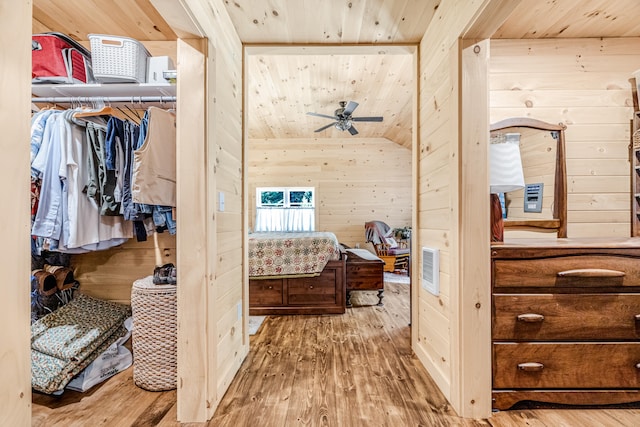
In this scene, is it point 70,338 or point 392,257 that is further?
point 392,257

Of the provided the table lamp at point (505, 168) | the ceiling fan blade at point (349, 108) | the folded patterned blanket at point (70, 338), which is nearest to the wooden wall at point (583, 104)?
the table lamp at point (505, 168)

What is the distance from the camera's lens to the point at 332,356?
2.31m

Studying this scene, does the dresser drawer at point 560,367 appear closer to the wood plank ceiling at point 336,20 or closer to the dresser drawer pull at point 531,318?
the dresser drawer pull at point 531,318

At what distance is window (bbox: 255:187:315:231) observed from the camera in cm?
678

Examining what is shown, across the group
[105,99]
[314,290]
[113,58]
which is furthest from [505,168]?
[105,99]

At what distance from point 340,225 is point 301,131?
215cm

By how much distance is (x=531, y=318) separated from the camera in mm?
1608

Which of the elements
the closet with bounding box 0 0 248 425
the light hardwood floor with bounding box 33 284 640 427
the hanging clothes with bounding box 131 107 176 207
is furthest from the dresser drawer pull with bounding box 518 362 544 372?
the hanging clothes with bounding box 131 107 176 207

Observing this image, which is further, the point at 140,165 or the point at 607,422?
the point at 140,165

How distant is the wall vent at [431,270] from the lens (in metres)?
1.91

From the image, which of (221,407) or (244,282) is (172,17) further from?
(221,407)

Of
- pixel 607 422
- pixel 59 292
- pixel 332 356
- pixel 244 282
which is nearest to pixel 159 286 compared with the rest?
pixel 244 282

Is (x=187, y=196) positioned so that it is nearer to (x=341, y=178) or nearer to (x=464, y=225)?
(x=464, y=225)

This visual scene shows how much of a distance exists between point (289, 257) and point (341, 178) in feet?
12.7
